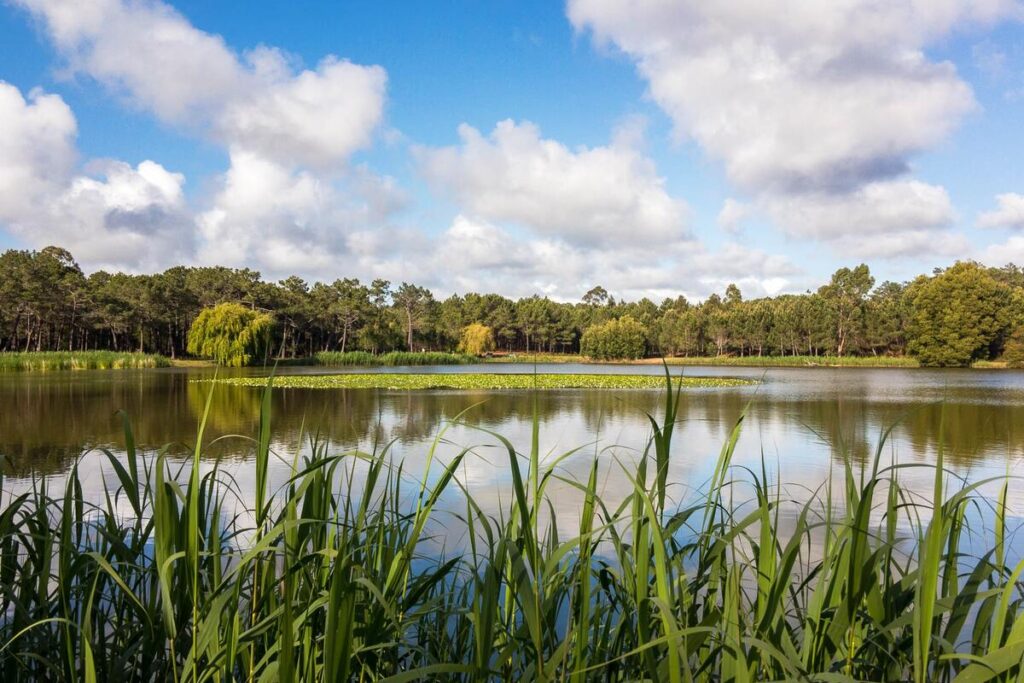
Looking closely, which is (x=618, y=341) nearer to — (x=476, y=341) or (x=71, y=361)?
(x=476, y=341)

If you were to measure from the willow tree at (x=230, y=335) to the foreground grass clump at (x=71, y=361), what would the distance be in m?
2.65

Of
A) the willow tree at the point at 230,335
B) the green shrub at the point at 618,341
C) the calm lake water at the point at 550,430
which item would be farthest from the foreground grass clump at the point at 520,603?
the green shrub at the point at 618,341

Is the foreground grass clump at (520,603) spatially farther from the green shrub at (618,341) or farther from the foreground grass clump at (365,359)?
the green shrub at (618,341)

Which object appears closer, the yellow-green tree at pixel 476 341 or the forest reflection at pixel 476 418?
the forest reflection at pixel 476 418

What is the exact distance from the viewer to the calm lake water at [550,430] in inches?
241

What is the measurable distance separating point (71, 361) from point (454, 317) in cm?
4810

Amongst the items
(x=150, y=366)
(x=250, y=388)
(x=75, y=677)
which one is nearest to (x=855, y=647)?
(x=75, y=677)

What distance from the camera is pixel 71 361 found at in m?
31.5

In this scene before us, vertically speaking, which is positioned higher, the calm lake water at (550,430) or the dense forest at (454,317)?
the dense forest at (454,317)

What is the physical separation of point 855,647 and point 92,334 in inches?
2336

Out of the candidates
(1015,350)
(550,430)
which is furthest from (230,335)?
(1015,350)

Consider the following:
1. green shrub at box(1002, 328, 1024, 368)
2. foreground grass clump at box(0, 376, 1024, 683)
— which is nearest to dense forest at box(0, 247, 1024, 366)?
green shrub at box(1002, 328, 1024, 368)

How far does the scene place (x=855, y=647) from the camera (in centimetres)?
168

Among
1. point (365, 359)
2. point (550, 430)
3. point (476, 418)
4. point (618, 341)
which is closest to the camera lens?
point (550, 430)
